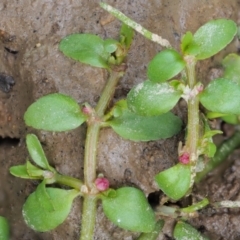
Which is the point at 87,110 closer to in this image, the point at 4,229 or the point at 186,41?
the point at 186,41

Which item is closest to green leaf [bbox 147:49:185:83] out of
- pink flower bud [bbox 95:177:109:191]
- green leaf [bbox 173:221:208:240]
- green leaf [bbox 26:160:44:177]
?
pink flower bud [bbox 95:177:109:191]

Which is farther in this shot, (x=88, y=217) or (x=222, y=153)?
(x=222, y=153)

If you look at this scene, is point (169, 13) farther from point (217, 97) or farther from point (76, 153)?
point (76, 153)

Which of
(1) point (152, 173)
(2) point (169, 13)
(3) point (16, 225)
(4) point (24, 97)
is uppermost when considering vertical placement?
(2) point (169, 13)

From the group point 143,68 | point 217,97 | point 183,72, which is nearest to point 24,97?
point 143,68

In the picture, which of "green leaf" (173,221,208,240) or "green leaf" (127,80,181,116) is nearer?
"green leaf" (127,80,181,116)

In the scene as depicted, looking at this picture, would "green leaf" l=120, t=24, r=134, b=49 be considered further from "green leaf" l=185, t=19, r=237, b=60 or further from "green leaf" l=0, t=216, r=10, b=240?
"green leaf" l=0, t=216, r=10, b=240

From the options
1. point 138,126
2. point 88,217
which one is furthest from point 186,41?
point 88,217
